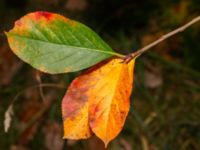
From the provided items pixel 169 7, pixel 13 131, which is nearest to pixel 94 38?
pixel 13 131

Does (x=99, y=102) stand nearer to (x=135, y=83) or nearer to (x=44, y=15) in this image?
(x=44, y=15)

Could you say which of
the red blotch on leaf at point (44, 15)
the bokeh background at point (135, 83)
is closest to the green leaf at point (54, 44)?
the red blotch on leaf at point (44, 15)

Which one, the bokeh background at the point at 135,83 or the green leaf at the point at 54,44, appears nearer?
the green leaf at the point at 54,44

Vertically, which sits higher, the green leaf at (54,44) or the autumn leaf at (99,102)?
the green leaf at (54,44)

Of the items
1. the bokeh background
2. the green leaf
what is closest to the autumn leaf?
the green leaf

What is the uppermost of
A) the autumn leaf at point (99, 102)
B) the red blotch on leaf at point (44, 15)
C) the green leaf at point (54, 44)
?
the red blotch on leaf at point (44, 15)

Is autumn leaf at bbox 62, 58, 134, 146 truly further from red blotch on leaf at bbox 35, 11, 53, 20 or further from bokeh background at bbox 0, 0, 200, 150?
bokeh background at bbox 0, 0, 200, 150

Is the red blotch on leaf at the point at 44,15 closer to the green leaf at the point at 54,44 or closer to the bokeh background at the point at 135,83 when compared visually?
the green leaf at the point at 54,44

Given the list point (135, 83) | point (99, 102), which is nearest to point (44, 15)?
point (99, 102)
